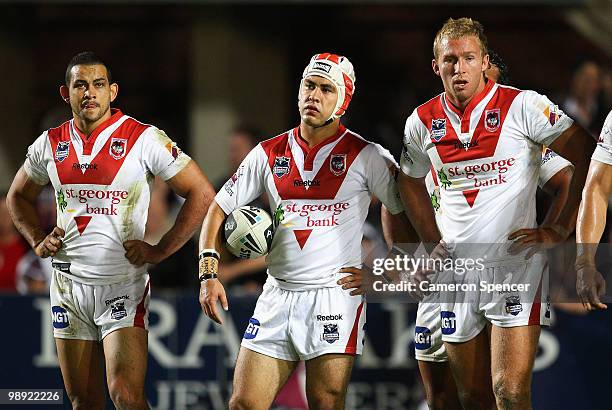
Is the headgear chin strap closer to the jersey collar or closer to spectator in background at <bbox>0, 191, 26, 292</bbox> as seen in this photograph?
the jersey collar

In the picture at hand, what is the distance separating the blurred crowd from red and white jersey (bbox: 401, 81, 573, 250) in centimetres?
140

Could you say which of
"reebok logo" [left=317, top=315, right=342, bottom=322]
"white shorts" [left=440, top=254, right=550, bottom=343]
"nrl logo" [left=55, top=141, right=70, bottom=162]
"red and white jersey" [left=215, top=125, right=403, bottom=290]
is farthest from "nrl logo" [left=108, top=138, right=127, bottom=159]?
"white shorts" [left=440, top=254, right=550, bottom=343]

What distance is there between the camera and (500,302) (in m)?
6.58

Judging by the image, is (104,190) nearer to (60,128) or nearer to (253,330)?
(60,128)

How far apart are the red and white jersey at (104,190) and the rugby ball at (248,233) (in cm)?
50

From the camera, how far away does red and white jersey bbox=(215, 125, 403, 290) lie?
6789 millimetres

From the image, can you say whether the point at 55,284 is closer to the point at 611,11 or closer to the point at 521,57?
the point at 611,11

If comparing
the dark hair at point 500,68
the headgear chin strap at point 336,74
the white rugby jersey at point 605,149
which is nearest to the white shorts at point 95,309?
the headgear chin strap at point 336,74

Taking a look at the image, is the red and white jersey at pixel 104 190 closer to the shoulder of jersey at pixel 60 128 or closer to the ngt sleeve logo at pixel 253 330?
the shoulder of jersey at pixel 60 128

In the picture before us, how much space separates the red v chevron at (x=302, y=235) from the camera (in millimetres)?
6793

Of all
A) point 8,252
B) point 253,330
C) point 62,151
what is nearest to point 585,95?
point 253,330

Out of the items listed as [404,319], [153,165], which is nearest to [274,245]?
[153,165]

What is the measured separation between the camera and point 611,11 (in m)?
12.1

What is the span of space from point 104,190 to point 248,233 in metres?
0.86
